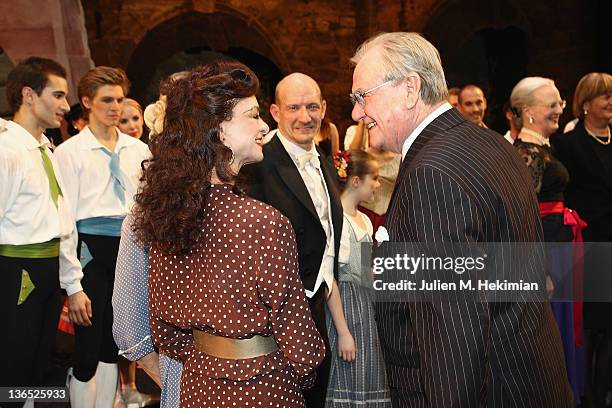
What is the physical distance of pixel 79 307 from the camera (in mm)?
3713

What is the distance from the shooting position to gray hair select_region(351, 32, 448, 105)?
77.9 inches

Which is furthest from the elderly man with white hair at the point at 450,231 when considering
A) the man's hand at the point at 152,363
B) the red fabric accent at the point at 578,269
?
the red fabric accent at the point at 578,269

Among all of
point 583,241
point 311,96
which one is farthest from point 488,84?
point 311,96

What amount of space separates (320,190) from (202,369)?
154cm

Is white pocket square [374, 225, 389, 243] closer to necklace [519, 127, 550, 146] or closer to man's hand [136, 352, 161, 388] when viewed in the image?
man's hand [136, 352, 161, 388]

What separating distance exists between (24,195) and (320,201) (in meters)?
1.31

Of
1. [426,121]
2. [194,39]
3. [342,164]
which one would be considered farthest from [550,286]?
[194,39]

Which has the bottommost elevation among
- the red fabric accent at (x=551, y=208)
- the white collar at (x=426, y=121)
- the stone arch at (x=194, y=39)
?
the white collar at (x=426, y=121)

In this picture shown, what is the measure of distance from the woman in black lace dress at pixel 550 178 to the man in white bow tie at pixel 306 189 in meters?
1.19

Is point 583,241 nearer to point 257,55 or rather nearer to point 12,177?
point 12,177

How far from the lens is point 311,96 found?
3.56 meters

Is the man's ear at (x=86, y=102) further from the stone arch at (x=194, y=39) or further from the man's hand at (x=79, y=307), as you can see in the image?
the stone arch at (x=194, y=39)

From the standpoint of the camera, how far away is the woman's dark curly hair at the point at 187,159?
202 cm

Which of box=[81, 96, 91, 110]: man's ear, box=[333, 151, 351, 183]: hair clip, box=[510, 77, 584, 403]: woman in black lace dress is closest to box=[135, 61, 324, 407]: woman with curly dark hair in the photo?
box=[333, 151, 351, 183]: hair clip
